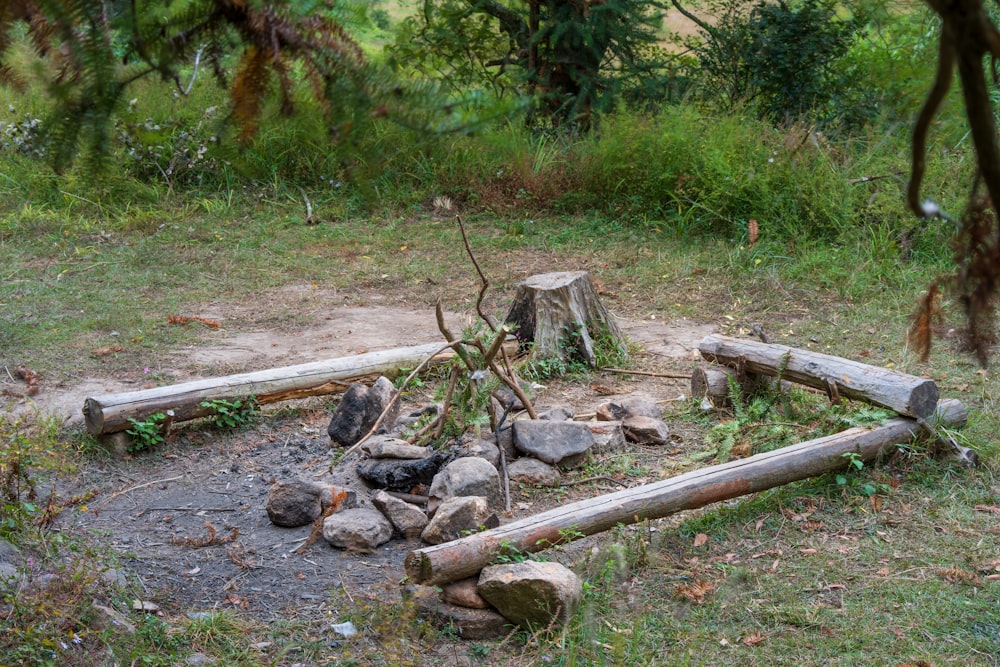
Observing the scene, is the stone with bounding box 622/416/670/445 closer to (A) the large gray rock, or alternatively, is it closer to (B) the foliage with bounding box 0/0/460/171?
(A) the large gray rock

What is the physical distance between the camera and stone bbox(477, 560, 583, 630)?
3.32 metres

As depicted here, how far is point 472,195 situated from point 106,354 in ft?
16.6

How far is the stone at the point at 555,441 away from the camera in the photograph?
4.72m

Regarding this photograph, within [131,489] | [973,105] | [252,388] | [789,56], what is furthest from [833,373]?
[789,56]

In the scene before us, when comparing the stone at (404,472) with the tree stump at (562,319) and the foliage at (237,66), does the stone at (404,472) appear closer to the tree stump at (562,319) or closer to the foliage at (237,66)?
the tree stump at (562,319)

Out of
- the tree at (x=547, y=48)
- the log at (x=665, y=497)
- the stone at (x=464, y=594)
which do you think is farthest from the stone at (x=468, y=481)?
the tree at (x=547, y=48)

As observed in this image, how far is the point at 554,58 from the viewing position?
1170cm

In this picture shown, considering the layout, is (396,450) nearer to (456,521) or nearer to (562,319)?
(456,521)

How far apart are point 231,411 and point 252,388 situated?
171 mm

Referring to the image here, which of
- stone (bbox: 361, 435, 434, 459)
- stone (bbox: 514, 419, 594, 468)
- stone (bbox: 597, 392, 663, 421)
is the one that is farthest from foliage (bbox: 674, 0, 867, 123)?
stone (bbox: 361, 435, 434, 459)

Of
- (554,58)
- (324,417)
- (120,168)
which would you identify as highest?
(554,58)

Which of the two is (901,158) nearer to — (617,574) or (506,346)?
(506,346)

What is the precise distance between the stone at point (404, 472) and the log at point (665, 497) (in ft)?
3.00

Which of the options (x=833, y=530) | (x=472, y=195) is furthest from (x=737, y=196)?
(x=833, y=530)
